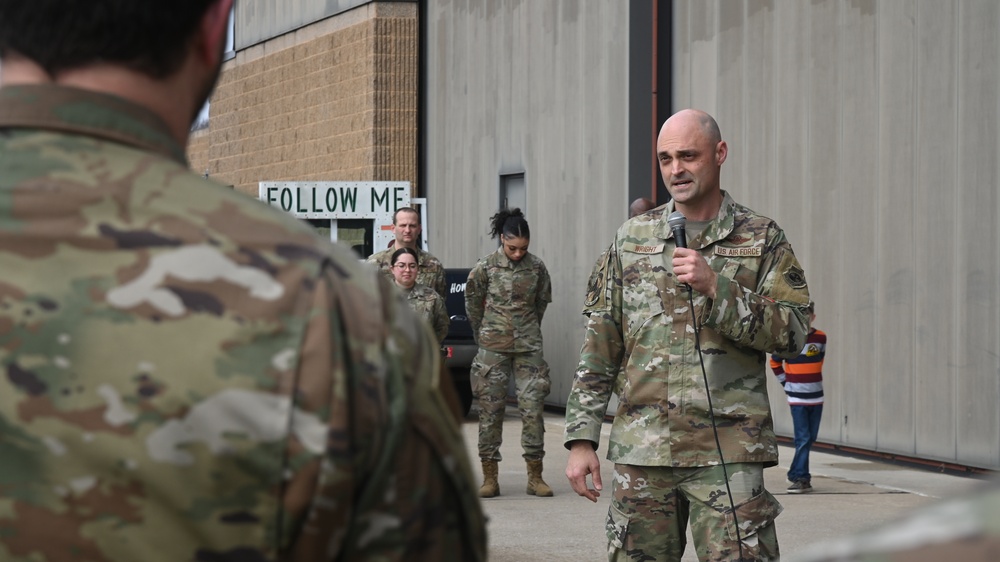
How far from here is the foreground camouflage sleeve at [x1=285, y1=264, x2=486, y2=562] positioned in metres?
1.44

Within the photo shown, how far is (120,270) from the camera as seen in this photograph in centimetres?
147

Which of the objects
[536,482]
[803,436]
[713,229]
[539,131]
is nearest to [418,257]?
[536,482]

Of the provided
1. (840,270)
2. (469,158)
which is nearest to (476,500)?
(840,270)

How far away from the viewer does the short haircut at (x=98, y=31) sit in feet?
4.94

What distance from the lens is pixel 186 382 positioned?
1.44 meters

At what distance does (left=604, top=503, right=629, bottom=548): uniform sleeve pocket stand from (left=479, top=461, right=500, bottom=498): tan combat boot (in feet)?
17.9

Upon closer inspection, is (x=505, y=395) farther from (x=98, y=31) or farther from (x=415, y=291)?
(x=98, y=31)

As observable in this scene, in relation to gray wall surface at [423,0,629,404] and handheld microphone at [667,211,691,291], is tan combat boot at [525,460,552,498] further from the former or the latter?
handheld microphone at [667,211,691,291]

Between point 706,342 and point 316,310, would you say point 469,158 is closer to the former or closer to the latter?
point 706,342

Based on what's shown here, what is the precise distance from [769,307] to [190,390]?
10.9 feet

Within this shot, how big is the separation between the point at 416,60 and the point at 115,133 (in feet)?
60.1

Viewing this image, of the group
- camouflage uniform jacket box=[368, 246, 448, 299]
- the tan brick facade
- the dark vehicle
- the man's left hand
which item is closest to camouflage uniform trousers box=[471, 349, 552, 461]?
camouflage uniform jacket box=[368, 246, 448, 299]

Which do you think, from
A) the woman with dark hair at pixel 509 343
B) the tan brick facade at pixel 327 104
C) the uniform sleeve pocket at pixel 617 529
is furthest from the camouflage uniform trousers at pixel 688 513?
the tan brick facade at pixel 327 104

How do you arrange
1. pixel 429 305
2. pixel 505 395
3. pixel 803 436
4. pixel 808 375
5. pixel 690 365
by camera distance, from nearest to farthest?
pixel 690 365, pixel 803 436, pixel 808 375, pixel 505 395, pixel 429 305
